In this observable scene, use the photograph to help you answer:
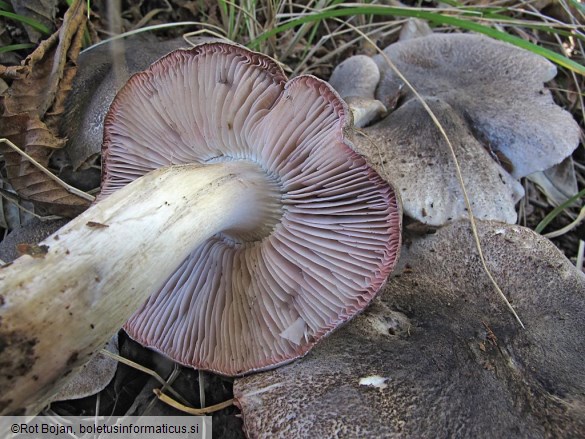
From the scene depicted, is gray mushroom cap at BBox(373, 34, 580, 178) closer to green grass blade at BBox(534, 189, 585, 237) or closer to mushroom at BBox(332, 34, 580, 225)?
mushroom at BBox(332, 34, 580, 225)

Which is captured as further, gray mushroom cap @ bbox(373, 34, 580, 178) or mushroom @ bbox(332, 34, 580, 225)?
gray mushroom cap @ bbox(373, 34, 580, 178)

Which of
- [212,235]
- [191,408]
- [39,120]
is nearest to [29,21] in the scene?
[39,120]

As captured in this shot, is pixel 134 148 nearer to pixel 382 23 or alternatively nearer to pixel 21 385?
pixel 21 385

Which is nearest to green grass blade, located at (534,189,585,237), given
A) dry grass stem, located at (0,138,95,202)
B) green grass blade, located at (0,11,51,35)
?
dry grass stem, located at (0,138,95,202)

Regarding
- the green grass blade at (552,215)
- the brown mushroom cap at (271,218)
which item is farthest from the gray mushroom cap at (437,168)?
the brown mushroom cap at (271,218)

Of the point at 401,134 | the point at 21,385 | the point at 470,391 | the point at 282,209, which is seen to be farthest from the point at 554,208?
the point at 21,385

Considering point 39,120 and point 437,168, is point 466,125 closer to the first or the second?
point 437,168
